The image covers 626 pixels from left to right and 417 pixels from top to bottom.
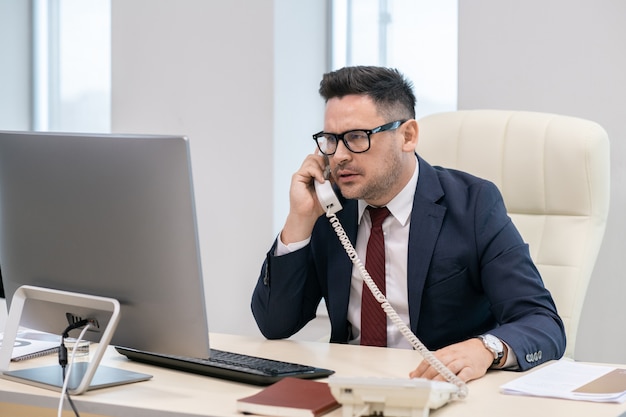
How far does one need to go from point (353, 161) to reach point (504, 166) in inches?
23.7

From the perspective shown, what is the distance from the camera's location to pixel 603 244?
2699 mm

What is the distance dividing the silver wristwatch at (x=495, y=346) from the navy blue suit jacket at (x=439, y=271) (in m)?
0.25

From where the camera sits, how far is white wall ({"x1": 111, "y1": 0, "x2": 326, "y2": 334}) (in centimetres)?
324

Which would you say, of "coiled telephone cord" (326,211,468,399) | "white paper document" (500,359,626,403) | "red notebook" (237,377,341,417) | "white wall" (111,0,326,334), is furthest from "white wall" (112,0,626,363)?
"red notebook" (237,377,341,417)

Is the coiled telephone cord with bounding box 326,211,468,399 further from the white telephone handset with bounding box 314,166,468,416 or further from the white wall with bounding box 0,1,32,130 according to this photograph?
the white wall with bounding box 0,1,32,130

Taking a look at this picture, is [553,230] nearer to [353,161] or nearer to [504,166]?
[504,166]

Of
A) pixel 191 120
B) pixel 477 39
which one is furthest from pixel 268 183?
pixel 477 39

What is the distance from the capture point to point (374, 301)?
190cm

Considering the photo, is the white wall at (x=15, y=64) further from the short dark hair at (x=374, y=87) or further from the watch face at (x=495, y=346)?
the watch face at (x=495, y=346)

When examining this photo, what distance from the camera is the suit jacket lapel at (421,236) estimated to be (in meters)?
1.88

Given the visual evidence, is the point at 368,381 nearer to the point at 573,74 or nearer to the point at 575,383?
the point at 575,383

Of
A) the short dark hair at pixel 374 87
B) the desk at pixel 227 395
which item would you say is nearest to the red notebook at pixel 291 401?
the desk at pixel 227 395

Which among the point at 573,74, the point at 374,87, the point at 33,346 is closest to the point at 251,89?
the point at 573,74

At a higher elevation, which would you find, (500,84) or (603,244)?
(500,84)
